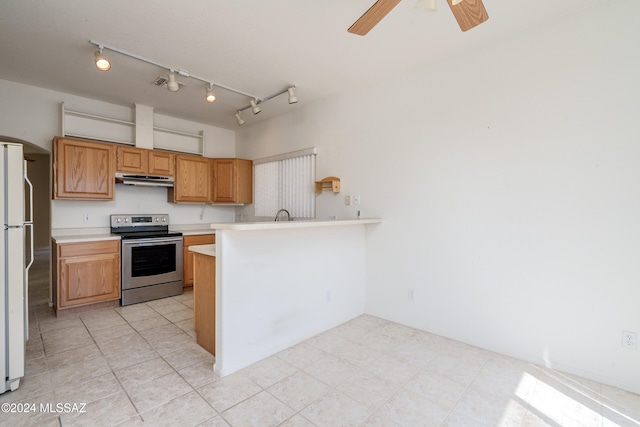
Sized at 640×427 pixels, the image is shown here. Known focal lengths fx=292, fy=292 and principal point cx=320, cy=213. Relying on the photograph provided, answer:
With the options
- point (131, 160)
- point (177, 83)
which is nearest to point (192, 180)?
point (131, 160)

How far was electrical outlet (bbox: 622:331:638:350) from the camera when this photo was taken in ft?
6.56

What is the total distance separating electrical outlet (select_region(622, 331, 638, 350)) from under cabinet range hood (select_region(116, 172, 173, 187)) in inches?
203

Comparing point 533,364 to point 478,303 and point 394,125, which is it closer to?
point 478,303

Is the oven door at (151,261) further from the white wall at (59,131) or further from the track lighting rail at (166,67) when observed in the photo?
the track lighting rail at (166,67)

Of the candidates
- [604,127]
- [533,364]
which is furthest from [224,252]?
[604,127]

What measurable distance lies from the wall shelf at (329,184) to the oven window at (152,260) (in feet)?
7.31

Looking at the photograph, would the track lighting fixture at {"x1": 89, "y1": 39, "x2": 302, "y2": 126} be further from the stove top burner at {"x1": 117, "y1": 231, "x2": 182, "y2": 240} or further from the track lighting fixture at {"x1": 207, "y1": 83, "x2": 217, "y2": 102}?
the stove top burner at {"x1": 117, "y1": 231, "x2": 182, "y2": 240}

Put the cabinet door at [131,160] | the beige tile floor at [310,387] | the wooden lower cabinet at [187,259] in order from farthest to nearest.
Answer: the wooden lower cabinet at [187,259], the cabinet door at [131,160], the beige tile floor at [310,387]

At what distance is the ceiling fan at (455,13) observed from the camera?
1.58 meters

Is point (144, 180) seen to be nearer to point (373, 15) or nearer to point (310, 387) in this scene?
point (310, 387)

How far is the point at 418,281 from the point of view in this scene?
3.04 m

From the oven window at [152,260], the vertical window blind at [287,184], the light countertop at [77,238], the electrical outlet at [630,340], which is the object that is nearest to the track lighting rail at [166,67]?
the vertical window blind at [287,184]

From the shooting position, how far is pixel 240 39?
2.56m

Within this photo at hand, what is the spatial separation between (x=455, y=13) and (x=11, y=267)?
10.5ft
